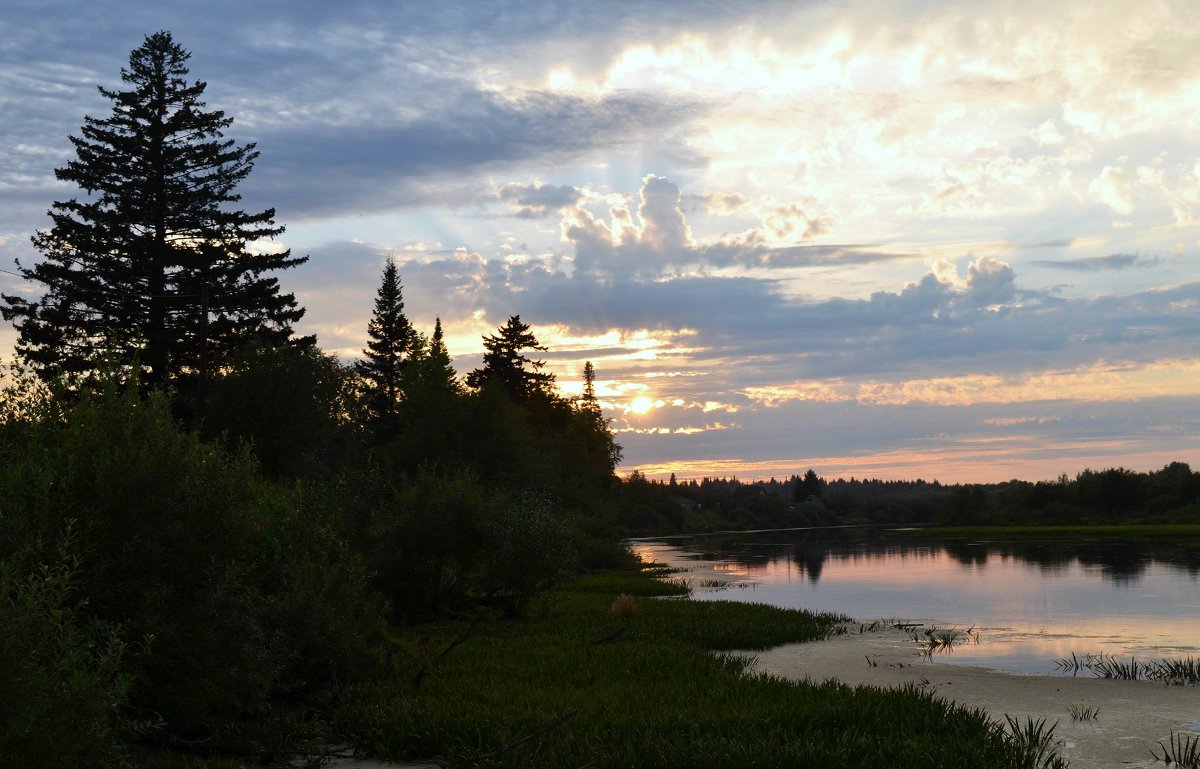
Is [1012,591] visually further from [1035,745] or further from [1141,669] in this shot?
[1035,745]

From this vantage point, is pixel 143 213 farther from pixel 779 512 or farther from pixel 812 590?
pixel 779 512

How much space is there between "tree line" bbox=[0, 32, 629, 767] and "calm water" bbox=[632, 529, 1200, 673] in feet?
33.7

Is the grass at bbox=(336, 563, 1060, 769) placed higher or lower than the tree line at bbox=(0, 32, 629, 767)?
lower

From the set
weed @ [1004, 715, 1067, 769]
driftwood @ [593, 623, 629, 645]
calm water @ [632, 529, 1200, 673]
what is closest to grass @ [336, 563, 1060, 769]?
weed @ [1004, 715, 1067, 769]

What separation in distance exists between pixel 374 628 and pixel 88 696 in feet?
32.0

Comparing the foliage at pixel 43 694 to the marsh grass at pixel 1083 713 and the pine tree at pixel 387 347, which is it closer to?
the marsh grass at pixel 1083 713

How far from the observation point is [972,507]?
394 ft

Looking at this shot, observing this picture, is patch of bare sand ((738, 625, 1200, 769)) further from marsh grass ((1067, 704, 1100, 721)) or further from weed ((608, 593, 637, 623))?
weed ((608, 593, 637, 623))

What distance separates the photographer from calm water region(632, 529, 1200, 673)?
2358 cm

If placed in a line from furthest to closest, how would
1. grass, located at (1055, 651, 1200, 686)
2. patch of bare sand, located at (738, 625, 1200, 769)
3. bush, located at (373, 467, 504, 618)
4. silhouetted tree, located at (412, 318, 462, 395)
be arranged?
silhouetted tree, located at (412, 318, 462, 395) → bush, located at (373, 467, 504, 618) → grass, located at (1055, 651, 1200, 686) → patch of bare sand, located at (738, 625, 1200, 769)

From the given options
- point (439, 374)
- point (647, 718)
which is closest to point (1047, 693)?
point (647, 718)

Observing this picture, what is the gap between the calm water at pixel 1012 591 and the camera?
23.6 m

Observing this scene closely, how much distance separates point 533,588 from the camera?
25922 millimetres

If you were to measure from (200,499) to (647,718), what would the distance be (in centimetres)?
613
